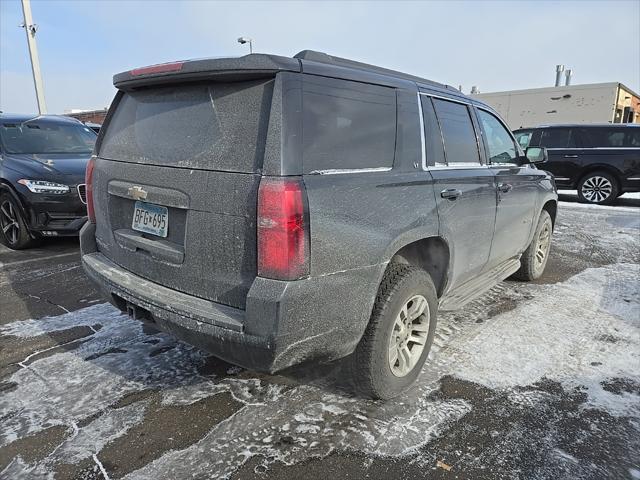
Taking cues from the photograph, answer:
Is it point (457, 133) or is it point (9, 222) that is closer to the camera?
point (457, 133)

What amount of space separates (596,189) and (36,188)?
39.0ft

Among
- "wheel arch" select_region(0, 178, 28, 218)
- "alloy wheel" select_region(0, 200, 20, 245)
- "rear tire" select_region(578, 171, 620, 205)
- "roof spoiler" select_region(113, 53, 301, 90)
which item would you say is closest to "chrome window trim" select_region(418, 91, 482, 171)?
"roof spoiler" select_region(113, 53, 301, 90)

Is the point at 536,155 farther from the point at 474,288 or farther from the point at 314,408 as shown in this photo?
the point at 314,408

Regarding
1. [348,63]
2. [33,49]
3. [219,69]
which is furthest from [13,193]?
[33,49]

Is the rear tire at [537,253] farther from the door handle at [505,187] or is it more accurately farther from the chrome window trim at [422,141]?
the chrome window trim at [422,141]

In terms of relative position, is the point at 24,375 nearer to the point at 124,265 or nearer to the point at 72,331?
the point at 72,331

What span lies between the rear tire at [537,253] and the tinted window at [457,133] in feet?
5.99

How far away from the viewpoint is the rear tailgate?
6.92 ft

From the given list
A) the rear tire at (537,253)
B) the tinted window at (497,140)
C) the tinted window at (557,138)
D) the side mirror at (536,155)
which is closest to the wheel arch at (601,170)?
the tinted window at (557,138)

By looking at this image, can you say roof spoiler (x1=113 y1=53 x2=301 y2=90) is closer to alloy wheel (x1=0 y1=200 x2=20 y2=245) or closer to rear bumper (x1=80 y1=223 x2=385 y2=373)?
rear bumper (x1=80 y1=223 x2=385 y2=373)

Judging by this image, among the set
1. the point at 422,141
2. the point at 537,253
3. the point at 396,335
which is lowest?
the point at 537,253

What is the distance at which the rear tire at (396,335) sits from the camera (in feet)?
8.04

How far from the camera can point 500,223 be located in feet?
12.3

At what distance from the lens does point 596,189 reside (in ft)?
36.8
